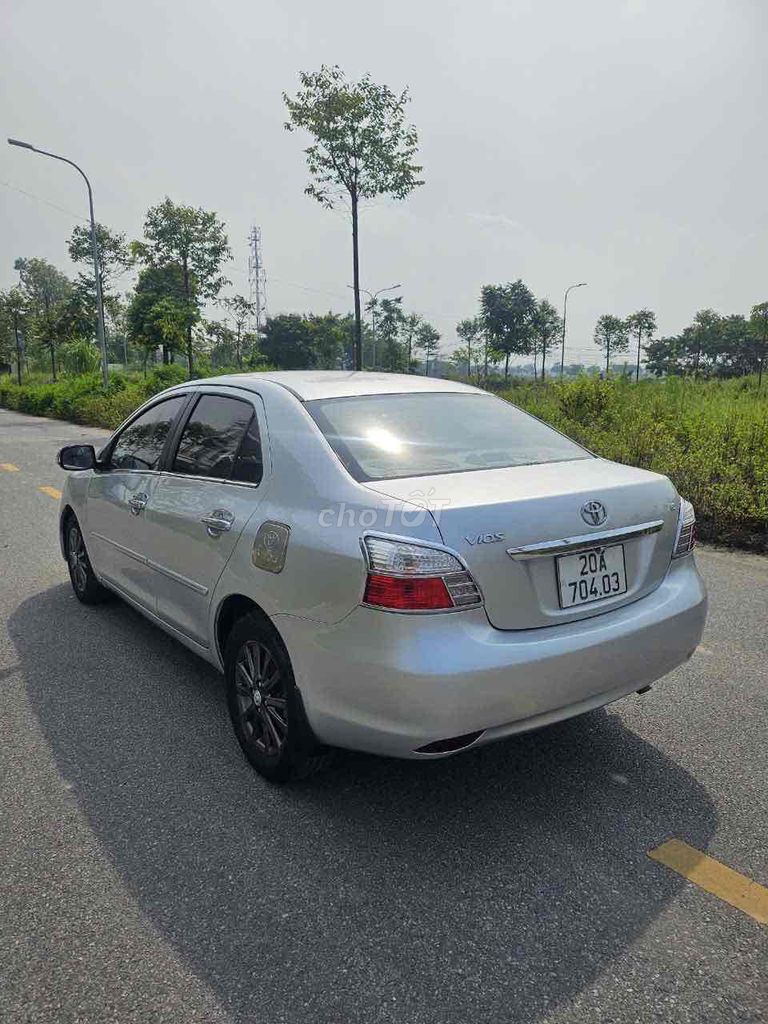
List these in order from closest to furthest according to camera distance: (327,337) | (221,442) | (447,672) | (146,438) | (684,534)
→ (447,672) < (684,534) < (221,442) < (146,438) < (327,337)

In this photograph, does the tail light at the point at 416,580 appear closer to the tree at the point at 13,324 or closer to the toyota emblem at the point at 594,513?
the toyota emblem at the point at 594,513

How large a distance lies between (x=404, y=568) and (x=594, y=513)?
732 mm

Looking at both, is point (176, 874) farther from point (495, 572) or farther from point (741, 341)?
point (741, 341)

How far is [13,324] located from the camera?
49469mm

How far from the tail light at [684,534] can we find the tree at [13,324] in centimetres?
5062

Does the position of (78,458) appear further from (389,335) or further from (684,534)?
(389,335)

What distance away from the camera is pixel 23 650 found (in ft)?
13.5

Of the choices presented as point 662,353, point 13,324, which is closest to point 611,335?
point 662,353

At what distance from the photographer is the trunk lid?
2246 mm

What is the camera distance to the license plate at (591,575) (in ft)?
7.87

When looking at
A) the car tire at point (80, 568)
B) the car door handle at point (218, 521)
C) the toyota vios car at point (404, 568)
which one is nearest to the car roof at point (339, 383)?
the toyota vios car at point (404, 568)

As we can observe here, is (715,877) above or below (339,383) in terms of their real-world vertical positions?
below

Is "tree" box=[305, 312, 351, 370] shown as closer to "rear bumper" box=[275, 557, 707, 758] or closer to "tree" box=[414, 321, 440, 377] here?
"tree" box=[414, 321, 440, 377]

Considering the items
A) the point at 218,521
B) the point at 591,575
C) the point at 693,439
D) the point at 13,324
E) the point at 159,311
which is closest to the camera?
the point at 591,575
